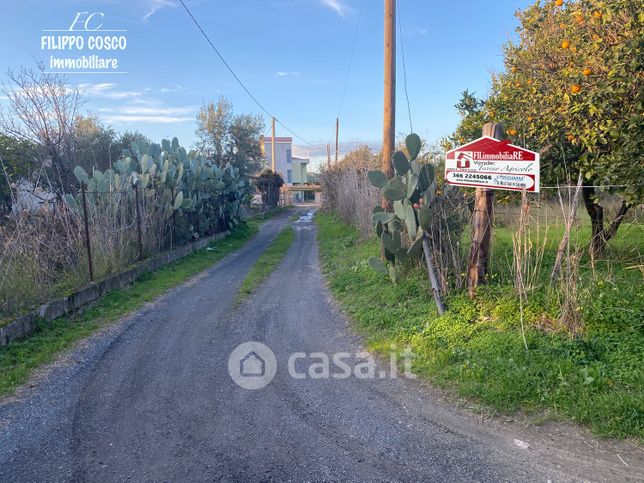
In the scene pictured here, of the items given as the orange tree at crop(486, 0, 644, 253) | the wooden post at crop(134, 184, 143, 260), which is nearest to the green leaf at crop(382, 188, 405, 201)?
the orange tree at crop(486, 0, 644, 253)

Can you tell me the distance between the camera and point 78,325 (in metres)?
6.97

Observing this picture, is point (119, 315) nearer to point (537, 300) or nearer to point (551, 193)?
point (537, 300)

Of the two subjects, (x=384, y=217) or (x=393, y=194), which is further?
Answer: (x=384, y=217)

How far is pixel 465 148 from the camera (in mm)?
6004

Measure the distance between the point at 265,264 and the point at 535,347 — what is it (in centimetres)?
874

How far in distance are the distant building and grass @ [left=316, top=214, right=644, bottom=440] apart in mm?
61626

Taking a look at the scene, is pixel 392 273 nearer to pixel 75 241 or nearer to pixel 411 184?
pixel 411 184

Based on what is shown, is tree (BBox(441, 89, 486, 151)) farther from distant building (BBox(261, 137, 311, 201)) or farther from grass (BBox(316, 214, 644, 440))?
distant building (BBox(261, 137, 311, 201))

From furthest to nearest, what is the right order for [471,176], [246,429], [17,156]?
[17,156], [471,176], [246,429]

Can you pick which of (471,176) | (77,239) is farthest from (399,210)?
(77,239)

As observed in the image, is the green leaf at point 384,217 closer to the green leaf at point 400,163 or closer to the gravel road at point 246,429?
the green leaf at point 400,163

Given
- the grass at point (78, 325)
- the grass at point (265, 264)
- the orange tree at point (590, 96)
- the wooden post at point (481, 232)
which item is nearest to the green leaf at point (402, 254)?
the wooden post at point (481, 232)

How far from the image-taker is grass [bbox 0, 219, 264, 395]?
529 centimetres

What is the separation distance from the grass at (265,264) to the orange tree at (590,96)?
5662mm
